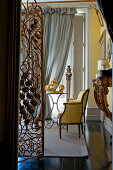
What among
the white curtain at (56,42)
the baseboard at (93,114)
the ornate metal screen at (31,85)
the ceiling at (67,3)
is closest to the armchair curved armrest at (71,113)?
the ornate metal screen at (31,85)

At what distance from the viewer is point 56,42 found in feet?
19.1

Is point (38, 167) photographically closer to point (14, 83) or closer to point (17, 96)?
point (17, 96)

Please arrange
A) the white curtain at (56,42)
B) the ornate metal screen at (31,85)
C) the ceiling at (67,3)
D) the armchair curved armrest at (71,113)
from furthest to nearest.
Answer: the white curtain at (56,42), the ceiling at (67,3), the armchair curved armrest at (71,113), the ornate metal screen at (31,85)

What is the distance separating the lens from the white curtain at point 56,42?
18.9 feet

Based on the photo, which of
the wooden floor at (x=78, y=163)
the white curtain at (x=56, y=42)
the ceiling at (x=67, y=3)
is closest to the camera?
the wooden floor at (x=78, y=163)

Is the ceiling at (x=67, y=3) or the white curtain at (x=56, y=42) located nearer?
the ceiling at (x=67, y=3)

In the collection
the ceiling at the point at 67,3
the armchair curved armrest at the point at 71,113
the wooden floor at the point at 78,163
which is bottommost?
the wooden floor at the point at 78,163

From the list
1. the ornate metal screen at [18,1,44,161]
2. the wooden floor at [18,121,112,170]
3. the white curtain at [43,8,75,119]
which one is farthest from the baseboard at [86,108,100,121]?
the ornate metal screen at [18,1,44,161]

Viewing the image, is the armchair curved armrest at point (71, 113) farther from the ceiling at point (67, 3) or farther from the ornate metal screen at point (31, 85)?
the ceiling at point (67, 3)

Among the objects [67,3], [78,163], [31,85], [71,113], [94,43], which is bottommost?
[78,163]

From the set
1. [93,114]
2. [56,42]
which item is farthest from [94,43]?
[93,114]

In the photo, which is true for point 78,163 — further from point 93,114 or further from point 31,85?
point 93,114

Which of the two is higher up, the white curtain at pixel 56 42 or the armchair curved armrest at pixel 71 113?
the white curtain at pixel 56 42

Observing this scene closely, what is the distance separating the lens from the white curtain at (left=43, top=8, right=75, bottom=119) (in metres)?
5.75
